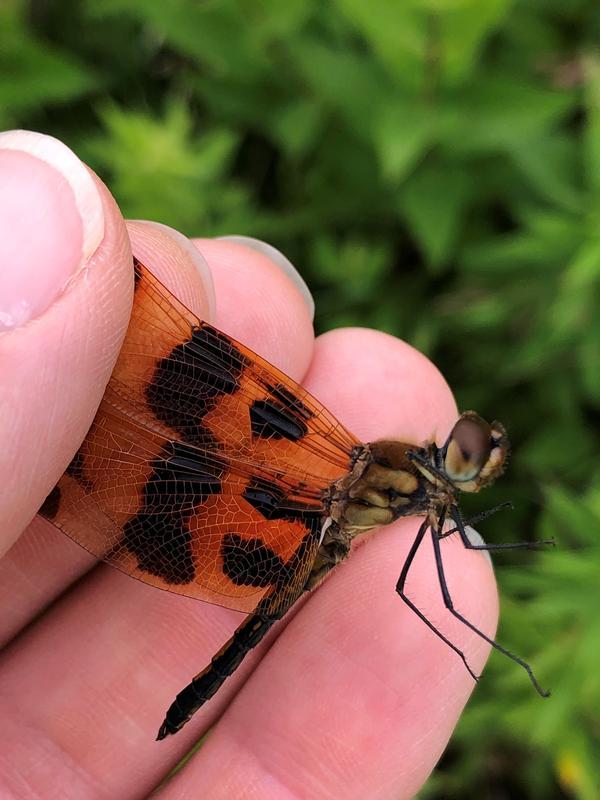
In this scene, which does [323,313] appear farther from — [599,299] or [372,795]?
[372,795]

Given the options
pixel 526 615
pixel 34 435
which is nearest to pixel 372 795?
pixel 526 615

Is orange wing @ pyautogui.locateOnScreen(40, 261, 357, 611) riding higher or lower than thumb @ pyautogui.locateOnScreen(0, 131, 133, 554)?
lower

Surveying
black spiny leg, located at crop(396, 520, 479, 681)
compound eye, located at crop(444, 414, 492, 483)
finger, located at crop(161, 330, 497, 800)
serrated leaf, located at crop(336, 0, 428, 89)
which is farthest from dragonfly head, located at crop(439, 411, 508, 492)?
serrated leaf, located at crop(336, 0, 428, 89)

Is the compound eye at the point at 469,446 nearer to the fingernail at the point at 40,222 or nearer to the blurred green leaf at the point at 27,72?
the fingernail at the point at 40,222

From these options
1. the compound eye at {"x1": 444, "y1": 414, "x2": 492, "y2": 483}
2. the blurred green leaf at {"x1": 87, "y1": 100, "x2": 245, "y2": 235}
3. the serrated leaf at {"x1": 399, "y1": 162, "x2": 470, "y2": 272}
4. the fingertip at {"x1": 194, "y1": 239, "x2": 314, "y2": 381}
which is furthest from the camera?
the serrated leaf at {"x1": 399, "y1": 162, "x2": 470, "y2": 272}

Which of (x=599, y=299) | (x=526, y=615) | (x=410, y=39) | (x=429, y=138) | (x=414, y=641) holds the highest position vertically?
(x=410, y=39)

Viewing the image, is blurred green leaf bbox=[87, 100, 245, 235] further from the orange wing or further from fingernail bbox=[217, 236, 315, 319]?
the orange wing

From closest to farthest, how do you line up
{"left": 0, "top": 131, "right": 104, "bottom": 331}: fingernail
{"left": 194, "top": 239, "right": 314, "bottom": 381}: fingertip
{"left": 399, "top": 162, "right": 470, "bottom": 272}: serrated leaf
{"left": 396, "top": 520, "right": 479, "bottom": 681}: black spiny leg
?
{"left": 0, "top": 131, "right": 104, "bottom": 331}: fingernail < {"left": 396, "top": 520, "right": 479, "bottom": 681}: black spiny leg < {"left": 194, "top": 239, "right": 314, "bottom": 381}: fingertip < {"left": 399, "top": 162, "right": 470, "bottom": 272}: serrated leaf
